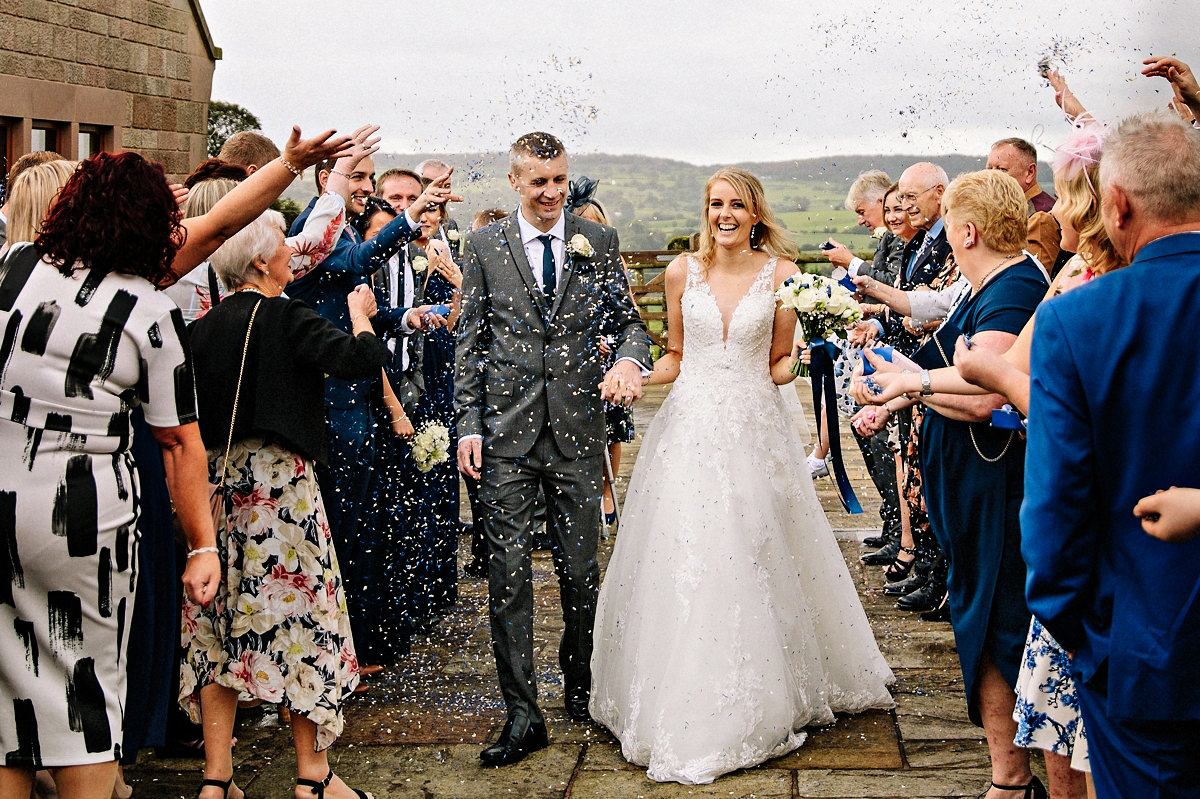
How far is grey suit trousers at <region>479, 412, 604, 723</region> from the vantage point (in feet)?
14.9

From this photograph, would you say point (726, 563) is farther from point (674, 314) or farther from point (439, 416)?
point (439, 416)

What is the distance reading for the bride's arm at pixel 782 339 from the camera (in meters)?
4.95

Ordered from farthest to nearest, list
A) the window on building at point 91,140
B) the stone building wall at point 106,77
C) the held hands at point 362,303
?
the window on building at point 91,140 < the stone building wall at point 106,77 < the held hands at point 362,303

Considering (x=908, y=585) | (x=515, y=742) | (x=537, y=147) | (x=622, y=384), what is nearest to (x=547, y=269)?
(x=537, y=147)


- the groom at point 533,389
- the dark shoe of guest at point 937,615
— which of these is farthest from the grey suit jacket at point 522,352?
the dark shoe of guest at point 937,615

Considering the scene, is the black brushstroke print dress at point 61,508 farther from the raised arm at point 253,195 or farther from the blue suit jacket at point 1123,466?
the blue suit jacket at point 1123,466

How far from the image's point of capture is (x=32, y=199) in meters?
3.46

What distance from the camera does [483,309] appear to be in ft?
15.5

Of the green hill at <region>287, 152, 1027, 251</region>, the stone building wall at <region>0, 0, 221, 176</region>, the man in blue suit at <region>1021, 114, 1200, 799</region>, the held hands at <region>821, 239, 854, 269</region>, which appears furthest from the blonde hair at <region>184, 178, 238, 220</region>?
the stone building wall at <region>0, 0, 221, 176</region>

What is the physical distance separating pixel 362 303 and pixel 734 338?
5.29ft

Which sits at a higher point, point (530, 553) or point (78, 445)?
point (78, 445)

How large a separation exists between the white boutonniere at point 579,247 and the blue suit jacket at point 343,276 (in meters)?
0.74

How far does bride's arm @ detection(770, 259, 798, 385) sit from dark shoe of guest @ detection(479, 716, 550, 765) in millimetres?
1806

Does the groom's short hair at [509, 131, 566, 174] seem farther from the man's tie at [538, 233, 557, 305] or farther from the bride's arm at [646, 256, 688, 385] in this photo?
the bride's arm at [646, 256, 688, 385]
